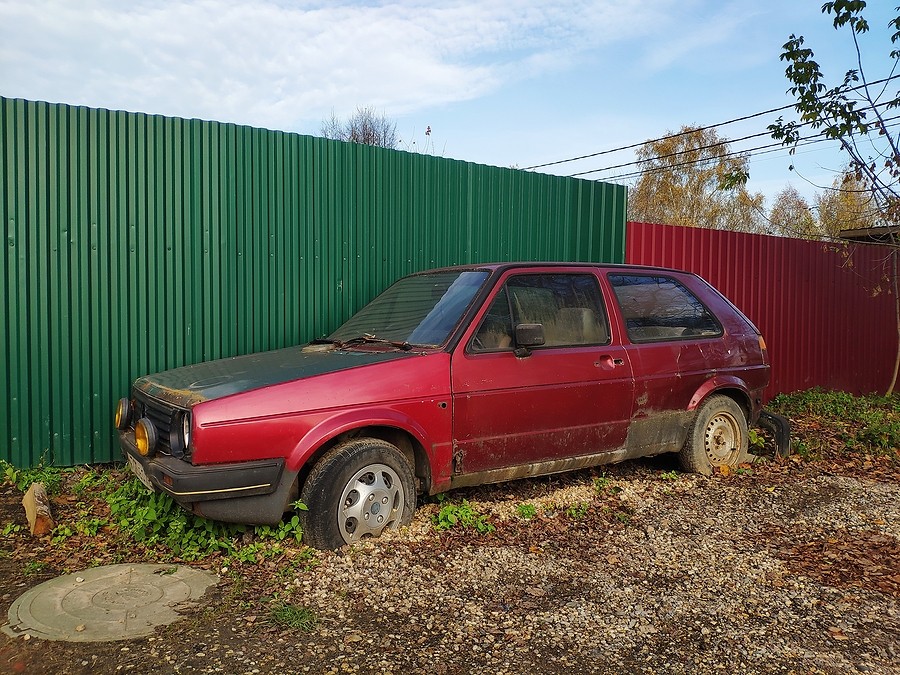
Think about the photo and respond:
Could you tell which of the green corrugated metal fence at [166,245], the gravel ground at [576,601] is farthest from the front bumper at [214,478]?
the green corrugated metal fence at [166,245]

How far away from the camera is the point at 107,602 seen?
3350mm

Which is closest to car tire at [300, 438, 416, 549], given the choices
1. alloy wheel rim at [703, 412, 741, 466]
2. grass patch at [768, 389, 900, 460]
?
alloy wheel rim at [703, 412, 741, 466]

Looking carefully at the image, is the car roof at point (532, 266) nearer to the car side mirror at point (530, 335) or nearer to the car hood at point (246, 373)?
the car side mirror at point (530, 335)

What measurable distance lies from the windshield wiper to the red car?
0.5 inches

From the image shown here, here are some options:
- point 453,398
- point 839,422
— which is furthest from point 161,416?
point 839,422

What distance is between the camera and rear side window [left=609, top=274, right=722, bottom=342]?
527 centimetres

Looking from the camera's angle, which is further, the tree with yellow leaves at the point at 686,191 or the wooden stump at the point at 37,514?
the tree with yellow leaves at the point at 686,191

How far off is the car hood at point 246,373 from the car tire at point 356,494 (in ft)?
1.70

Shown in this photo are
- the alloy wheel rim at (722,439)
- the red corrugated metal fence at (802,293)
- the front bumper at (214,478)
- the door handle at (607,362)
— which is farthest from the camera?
the red corrugated metal fence at (802,293)

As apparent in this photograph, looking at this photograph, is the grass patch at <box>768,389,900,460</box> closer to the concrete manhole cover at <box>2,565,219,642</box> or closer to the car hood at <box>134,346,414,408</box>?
the car hood at <box>134,346,414,408</box>

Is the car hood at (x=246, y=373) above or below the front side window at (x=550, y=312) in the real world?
below

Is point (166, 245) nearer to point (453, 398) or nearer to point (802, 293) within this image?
point (453, 398)

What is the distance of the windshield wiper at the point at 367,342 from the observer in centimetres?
445

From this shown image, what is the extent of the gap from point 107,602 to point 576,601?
233 centimetres
